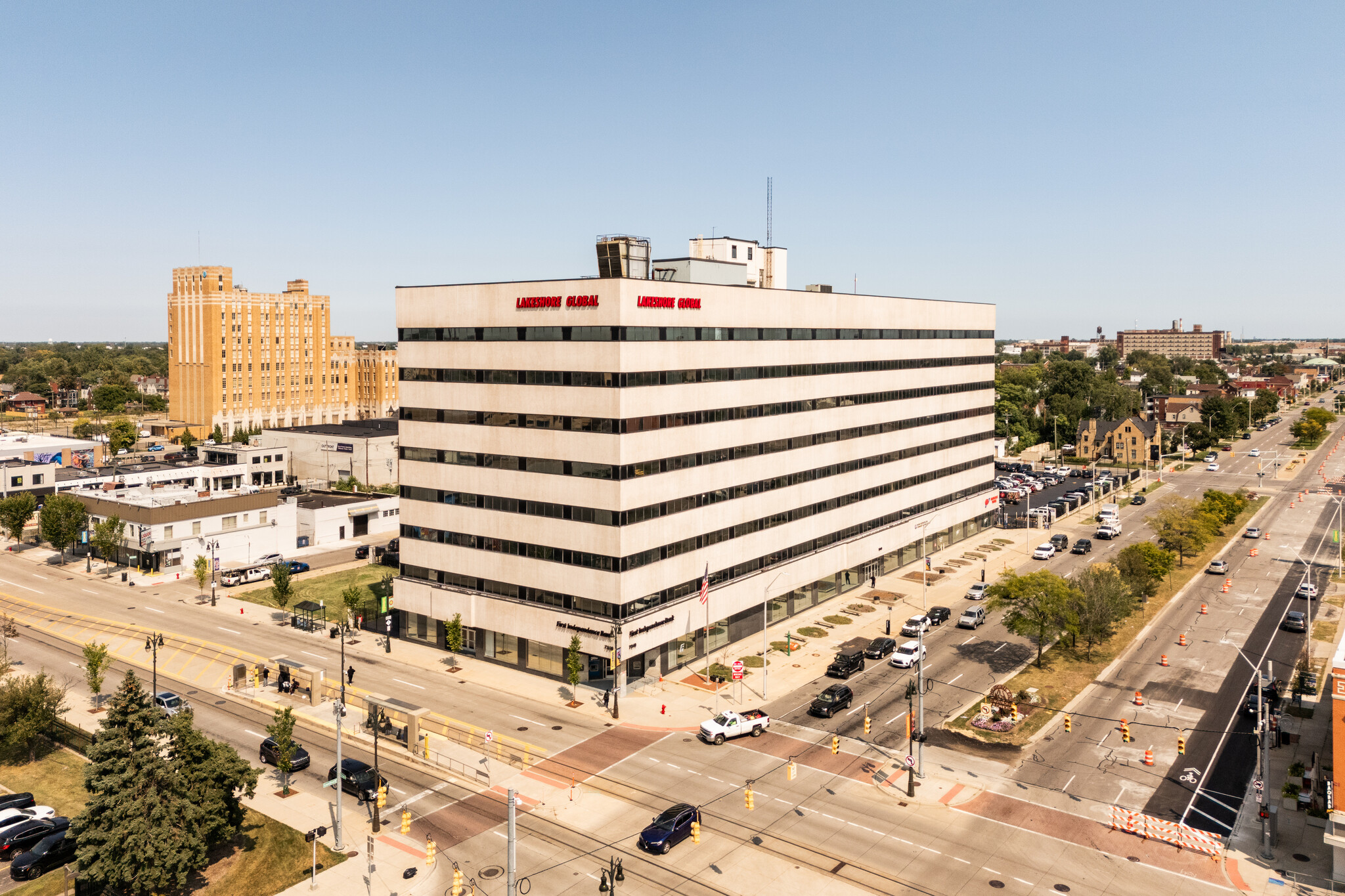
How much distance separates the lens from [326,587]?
9175cm

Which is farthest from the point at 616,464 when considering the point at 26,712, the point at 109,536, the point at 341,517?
the point at 109,536

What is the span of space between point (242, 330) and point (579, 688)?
163 meters

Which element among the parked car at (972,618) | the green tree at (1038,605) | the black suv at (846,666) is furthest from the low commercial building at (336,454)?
the green tree at (1038,605)

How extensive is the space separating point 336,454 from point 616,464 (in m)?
103

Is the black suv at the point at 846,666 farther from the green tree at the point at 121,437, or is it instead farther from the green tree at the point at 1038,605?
the green tree at the point at 121,437

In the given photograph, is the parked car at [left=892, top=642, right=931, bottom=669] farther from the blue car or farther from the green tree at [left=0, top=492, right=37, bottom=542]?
the green tree at [left=0, top=492, right=37, bottom=542]

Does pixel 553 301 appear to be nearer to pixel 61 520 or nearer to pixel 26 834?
pixel 26 834

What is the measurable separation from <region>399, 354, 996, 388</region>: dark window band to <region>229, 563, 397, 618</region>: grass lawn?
2286 centimetres

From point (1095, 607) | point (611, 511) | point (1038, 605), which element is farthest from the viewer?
point (1095, 607)

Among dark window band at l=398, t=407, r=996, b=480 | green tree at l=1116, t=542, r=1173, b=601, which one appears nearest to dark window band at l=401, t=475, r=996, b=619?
dark window band at l=398, t=407, r=996, b=480

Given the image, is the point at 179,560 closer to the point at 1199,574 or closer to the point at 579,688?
the point at 579,688

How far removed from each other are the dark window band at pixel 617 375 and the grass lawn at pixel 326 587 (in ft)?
75.0

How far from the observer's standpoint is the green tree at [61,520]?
319 ft

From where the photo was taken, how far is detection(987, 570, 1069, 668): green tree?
65.7 metres
